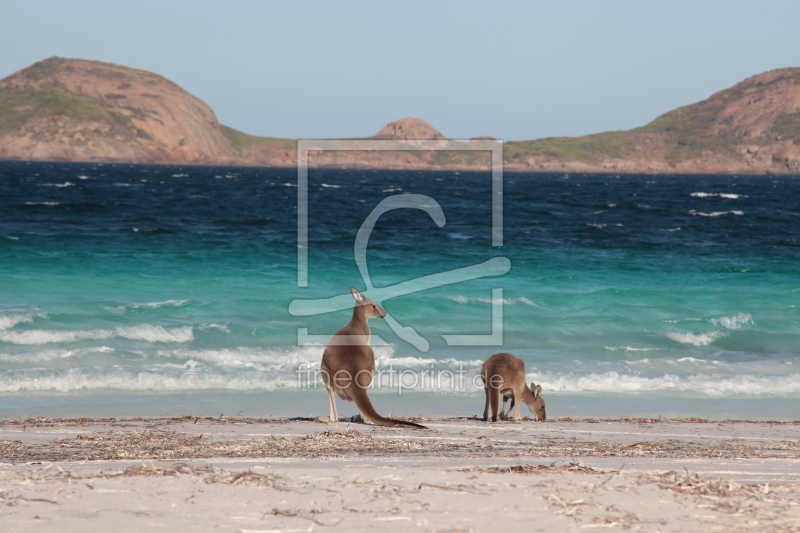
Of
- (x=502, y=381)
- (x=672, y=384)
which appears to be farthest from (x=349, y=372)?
(x=672, y=384)

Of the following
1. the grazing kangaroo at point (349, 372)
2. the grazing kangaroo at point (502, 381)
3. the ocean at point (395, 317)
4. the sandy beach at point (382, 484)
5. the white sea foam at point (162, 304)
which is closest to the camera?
the sandy beach at point (382, 484)

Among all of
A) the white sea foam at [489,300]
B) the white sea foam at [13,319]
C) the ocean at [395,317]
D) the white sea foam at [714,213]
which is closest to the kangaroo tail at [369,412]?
the ocean at [395,317]

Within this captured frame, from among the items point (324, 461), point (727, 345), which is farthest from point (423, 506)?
point (727, 345)

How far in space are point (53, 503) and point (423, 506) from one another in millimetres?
2264

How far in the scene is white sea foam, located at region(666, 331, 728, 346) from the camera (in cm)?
1742

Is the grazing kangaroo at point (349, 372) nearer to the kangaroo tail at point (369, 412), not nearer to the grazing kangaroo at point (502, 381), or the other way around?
the kangaroo tail at point (369, 412)

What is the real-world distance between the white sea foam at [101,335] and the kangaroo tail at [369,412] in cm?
819

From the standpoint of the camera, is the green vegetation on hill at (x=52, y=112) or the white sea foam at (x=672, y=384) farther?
the green vegetation on hill at (x=52, y=112)

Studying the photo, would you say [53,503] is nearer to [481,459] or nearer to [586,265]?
[481,459]

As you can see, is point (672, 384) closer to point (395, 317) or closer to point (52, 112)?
point (395, 317)

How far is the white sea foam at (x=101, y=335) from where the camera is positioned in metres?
15.3

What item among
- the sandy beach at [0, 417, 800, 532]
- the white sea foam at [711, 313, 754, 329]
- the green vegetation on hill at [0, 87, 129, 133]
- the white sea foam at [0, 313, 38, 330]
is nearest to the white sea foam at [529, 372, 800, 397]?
the white sea foam at [711, 313, 754, 329]

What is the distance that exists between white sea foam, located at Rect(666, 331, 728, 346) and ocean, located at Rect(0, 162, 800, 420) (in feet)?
0.19

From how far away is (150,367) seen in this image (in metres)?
13.6
